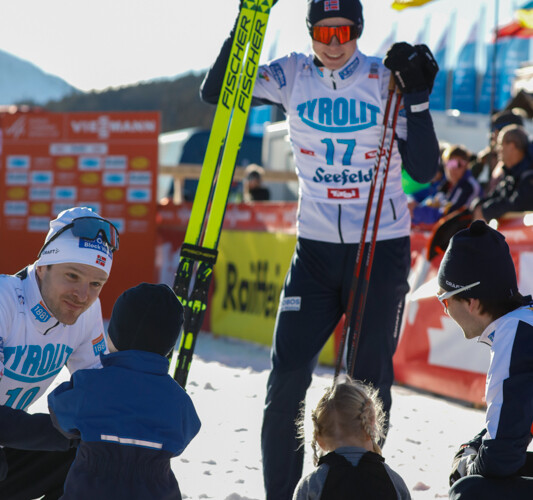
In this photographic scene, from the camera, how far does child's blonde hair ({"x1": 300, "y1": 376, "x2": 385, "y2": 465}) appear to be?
2430 mm

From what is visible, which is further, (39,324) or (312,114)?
(312,114)

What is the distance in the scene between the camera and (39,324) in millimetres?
2854

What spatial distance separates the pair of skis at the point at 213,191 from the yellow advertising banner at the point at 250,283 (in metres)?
4.52

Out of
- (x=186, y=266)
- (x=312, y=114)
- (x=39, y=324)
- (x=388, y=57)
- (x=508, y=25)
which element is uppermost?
(x=508, y=25)

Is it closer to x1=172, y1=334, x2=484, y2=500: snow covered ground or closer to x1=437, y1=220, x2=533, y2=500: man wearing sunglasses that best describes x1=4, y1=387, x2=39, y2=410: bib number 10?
x1=172, y1=334, x2=484, y2=500: snow covered ground

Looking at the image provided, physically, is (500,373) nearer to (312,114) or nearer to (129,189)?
(312,114)

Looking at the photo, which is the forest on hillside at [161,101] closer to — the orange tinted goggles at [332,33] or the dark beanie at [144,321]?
the orange tinted goggles at [332,33]

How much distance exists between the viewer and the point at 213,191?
3336 mm

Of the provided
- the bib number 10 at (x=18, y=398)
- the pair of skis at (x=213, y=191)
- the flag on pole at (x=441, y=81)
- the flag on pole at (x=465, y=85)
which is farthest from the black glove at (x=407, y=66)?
the flag on pole at (x=465, y=85)

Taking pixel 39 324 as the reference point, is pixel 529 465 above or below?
below

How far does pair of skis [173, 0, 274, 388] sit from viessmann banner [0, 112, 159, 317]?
26.1 ft

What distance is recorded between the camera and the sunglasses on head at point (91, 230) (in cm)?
282

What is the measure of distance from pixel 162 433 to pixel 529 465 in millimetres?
1132

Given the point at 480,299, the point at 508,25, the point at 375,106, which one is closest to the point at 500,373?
the point at 480,299
